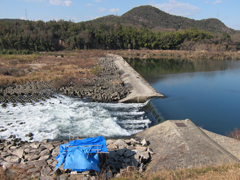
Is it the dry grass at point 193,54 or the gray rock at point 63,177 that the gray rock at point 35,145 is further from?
the dry grass at point 193,54

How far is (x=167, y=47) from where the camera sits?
59.6m

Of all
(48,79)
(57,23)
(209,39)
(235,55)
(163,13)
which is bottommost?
(48,79)

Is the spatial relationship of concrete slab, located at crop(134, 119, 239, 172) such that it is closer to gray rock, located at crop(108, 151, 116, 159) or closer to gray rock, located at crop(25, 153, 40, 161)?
gray rock, located at crop(108, 151, 116, 159)

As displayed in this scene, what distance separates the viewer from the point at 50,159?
6.46 meters

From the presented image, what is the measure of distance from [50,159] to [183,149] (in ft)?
14.7

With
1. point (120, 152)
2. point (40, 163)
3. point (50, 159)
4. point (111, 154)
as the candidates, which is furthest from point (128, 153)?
point (40, 163)

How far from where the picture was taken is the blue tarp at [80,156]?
201 inches

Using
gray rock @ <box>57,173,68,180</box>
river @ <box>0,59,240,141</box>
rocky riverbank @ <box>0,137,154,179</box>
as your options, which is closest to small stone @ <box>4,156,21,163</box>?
rocky riverbank @ <box>0,137,154,179</box>

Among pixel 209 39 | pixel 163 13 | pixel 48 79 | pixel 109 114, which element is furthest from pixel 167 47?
pixel 163 13

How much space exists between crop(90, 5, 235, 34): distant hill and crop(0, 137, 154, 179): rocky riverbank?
137m

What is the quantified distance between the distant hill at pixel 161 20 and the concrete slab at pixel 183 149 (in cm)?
13630

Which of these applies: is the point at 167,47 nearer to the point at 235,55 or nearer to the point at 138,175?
the point at 235,55

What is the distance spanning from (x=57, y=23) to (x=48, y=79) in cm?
4812

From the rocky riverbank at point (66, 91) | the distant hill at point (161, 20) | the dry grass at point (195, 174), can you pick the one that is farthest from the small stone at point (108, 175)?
the distant hill at point (161, 20)
